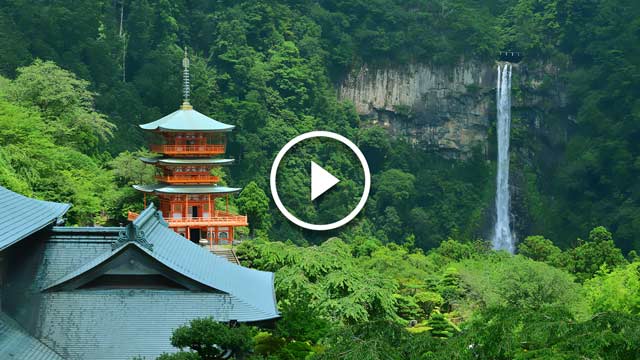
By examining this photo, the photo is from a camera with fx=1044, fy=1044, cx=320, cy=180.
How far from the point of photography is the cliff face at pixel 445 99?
222ft

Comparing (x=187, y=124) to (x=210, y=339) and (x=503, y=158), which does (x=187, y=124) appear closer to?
(x=210, y=339)

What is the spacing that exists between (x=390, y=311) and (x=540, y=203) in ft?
148

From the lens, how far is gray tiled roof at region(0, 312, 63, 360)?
11930mm

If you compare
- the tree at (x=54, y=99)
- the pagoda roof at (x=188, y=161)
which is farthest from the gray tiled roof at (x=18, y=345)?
the pagoda roof at (x=188, y=161)

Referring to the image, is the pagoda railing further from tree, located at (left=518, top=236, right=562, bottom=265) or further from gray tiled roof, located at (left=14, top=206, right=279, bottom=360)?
gray tiled roof, located at (left=14, top=206, right=279, bottom=360)

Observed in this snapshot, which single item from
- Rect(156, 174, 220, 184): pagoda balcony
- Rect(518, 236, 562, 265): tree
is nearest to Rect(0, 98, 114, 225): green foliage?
Rect(156, 174, 220, 184): pagoda balcony

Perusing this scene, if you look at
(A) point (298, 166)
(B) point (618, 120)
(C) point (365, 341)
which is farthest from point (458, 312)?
(B) point (618, 120)

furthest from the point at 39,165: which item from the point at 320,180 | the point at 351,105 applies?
the point at 351,105

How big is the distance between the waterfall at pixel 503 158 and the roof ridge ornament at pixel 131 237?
175 ft

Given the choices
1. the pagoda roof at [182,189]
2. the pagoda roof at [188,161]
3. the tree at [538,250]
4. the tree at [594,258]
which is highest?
the pagoda roof at [188,161]

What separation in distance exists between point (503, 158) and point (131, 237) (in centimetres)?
5587

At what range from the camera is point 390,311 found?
21781mm

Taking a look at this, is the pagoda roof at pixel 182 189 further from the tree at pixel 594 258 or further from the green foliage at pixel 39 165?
the tree at pixel 594 258

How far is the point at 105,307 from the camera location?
12859mm
